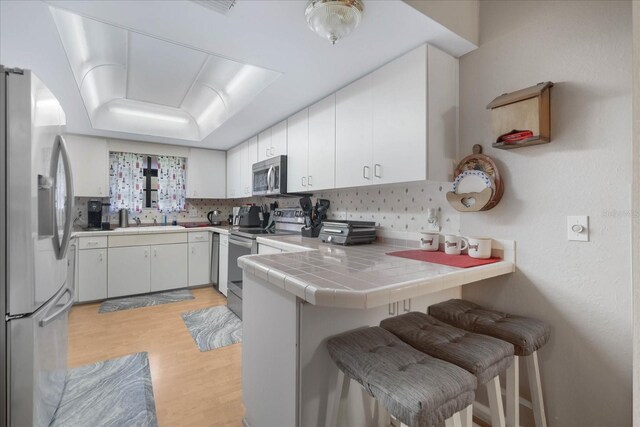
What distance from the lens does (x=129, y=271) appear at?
137 inches

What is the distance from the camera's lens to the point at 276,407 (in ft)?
3.86

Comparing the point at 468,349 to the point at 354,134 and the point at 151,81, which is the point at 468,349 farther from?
the point at 151,81

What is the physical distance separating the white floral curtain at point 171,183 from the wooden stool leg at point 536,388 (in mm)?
4439

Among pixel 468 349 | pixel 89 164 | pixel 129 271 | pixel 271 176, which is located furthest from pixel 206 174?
pixel 468 349

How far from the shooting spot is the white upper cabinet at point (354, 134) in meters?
1.88

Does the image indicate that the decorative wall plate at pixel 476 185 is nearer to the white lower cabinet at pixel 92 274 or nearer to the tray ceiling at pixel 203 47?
the tray ceiling at pixel 203 47

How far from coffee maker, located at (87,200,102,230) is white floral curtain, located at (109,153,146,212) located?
28cm

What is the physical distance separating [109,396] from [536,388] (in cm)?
230

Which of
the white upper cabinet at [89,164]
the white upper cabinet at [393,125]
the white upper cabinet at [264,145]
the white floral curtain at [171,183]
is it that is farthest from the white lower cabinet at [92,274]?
the white upper cabinet at [393,125]

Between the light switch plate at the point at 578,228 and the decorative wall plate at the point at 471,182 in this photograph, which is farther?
the decorative wall plate at the point at 471,182

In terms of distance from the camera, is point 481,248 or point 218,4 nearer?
point 218,4

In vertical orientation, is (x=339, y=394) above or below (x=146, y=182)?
below

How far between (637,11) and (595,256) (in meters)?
0.98

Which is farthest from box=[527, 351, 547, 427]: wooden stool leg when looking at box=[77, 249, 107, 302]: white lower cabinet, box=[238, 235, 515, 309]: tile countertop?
box=[77, 249, 107, 302]: white lower cabinet
